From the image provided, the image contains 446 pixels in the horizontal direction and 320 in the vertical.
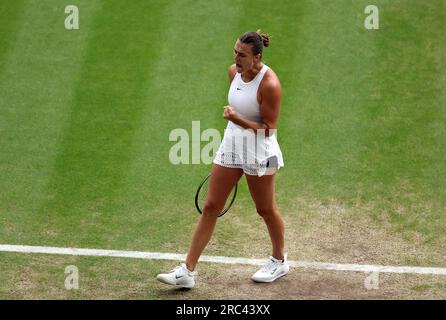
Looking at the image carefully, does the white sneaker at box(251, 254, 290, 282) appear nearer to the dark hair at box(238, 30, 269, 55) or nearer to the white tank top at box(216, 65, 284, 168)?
the white tank top at box(216, 65, 284, 168)

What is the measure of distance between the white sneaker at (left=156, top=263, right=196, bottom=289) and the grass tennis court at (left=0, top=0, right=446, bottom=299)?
121 mm

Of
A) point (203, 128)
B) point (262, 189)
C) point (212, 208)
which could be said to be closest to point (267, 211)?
point (262, 189)

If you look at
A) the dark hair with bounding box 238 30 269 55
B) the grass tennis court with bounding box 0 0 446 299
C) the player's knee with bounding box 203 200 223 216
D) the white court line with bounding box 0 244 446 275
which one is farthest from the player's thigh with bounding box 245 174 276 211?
the dark hair with bounding box 238 30 269 55

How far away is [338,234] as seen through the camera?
33.8ft

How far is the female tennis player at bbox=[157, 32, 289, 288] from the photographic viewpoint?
8.69 m

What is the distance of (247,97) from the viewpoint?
877 centimetres

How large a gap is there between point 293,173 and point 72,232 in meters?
2.62

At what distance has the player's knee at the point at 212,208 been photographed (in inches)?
356

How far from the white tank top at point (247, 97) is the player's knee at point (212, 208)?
0.84 meters

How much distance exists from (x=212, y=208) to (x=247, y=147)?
2.16 feet

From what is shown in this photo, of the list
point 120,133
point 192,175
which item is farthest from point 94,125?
point 192,175
